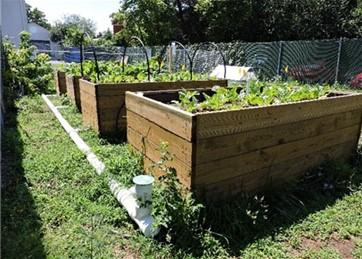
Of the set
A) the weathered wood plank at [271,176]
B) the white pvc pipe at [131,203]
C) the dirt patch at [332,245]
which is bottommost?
the dirt patch at [332,245]

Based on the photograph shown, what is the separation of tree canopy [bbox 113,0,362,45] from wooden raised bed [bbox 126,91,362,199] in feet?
51.3

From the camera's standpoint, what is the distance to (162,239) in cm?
229

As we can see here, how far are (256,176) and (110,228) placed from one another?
1.25 meters

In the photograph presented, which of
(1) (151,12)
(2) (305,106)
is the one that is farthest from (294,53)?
(1) (151,12)

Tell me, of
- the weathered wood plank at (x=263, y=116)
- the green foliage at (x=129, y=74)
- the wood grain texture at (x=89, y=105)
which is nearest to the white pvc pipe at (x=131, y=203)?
the weathered wood plank at (x=263, y=116)

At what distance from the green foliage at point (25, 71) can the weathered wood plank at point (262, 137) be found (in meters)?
6.99

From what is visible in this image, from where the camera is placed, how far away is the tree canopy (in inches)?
757

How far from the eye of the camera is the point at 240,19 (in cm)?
2105

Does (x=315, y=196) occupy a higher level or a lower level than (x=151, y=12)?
lower

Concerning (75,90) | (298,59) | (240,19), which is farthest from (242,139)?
(240,19)

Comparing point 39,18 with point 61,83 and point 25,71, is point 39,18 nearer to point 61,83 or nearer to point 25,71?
point 25,71

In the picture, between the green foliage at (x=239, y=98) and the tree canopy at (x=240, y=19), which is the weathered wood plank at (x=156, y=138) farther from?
the tree canopy at (x=240, y=19)

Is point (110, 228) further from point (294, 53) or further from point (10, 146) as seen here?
point (294, 53)

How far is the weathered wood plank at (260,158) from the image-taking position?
244 cm
